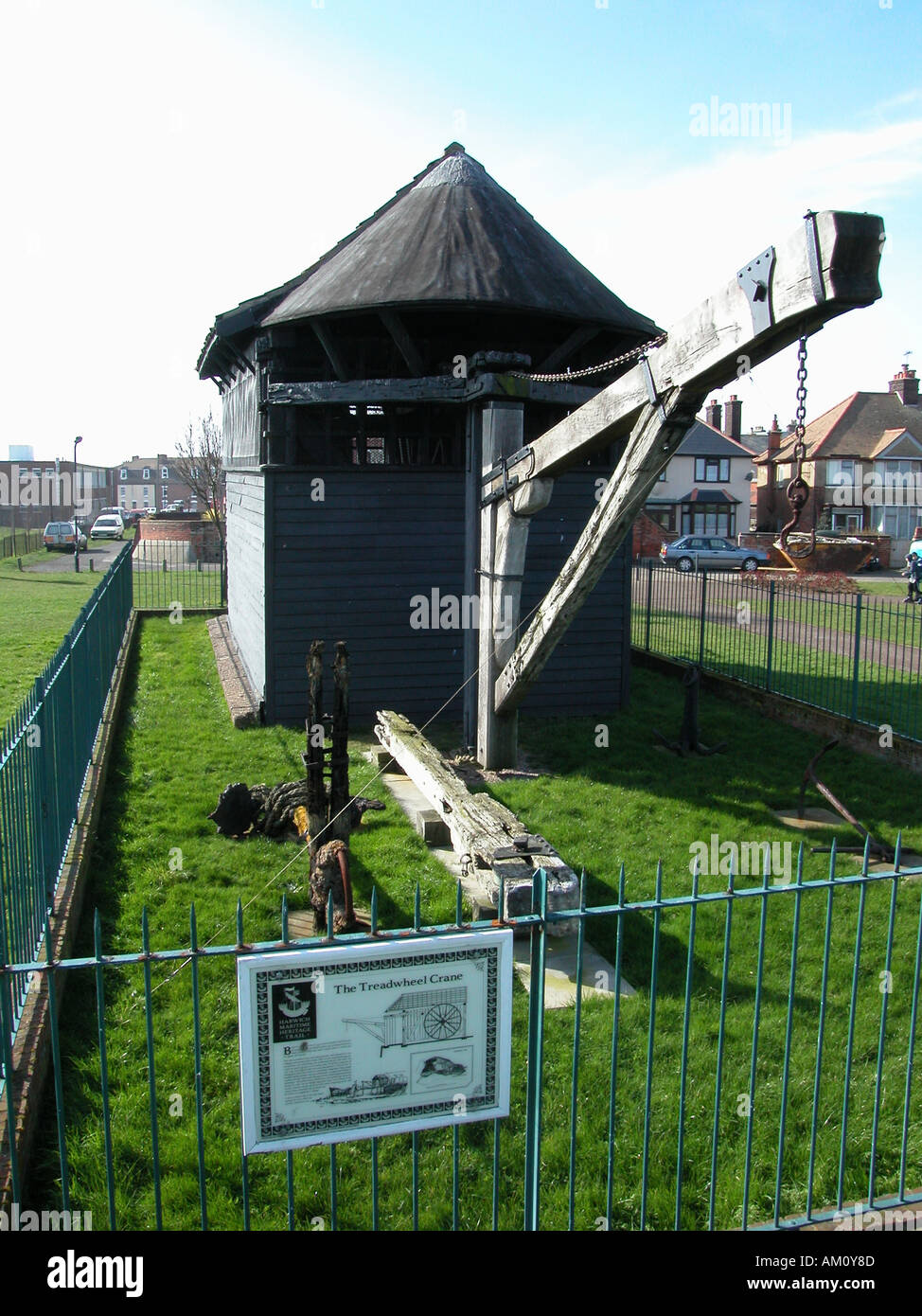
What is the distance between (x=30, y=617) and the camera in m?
22.7

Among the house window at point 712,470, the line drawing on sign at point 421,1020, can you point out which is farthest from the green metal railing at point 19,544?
the line drawing on sign at point 421,1020

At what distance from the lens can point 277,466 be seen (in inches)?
472

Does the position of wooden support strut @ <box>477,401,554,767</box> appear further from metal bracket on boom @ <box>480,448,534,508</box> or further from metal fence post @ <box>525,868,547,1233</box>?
metal fence post @ <box>525,868,547,1233</box>

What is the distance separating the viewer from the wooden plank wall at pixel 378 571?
40.3 feet

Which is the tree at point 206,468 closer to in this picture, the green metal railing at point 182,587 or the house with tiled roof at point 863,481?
the green metal railing at point 182,587

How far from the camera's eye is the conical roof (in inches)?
447

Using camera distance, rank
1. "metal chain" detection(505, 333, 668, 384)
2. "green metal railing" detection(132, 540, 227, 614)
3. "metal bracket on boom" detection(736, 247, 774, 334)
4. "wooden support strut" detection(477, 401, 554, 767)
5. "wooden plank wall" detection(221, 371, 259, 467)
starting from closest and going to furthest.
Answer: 1. "metal bracket on boom" detection(736, 247, 774, 334)
2. "metal chain" detection(505, 333, 668, 384)
3. "wooden support strut" detection(477, 401, 554, 767)
4. "wooden plank wall" detection(221, 371, 259, 467)
5. "green metal railing" detection(132, 540, 227, 614)

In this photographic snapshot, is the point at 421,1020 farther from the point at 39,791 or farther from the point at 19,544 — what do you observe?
the point at 19,544

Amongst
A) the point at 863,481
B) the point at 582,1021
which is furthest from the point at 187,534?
the point at 582,1021

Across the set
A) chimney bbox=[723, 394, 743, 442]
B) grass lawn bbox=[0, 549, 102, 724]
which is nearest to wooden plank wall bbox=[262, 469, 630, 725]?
grass lawn bbox=[0, 549, 102, 724]

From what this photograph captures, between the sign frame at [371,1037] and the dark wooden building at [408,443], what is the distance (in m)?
8.04

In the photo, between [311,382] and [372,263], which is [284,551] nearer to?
[311,382]

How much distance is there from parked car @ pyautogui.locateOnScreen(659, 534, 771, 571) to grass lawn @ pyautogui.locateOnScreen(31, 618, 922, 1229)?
30.4 meters
